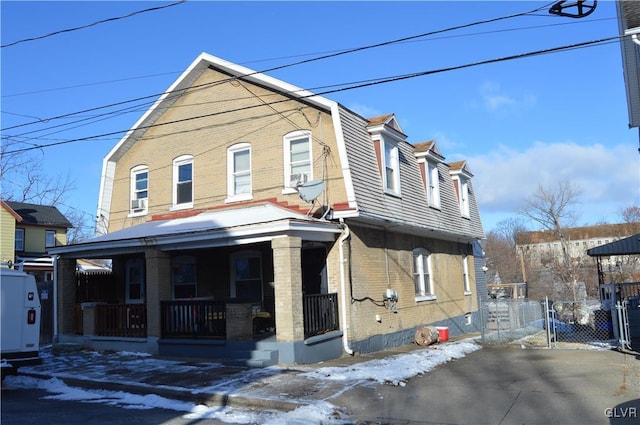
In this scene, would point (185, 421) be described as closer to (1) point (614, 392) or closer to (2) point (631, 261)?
(1) point (614, 392)

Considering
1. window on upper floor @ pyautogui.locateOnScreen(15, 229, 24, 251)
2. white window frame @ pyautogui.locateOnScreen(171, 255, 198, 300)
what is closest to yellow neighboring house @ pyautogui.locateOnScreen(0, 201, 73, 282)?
window on upper floor @ pyautogui.locateOnScreen(15, 229, 24, 251)

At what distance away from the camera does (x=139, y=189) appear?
1761 centimetres

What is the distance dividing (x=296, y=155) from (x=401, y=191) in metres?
3.60

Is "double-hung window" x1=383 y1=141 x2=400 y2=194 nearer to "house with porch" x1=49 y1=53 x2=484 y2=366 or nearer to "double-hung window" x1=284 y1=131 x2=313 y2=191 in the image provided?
"house with porch" x1=49 y1=53 x2=484 y2=366

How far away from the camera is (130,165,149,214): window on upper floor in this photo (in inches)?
679

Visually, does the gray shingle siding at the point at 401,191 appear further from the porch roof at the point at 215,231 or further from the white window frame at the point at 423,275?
the porch roof at the point at 215,231

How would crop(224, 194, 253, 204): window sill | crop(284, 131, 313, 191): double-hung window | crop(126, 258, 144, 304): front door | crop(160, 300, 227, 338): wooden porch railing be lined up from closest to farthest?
1. crop(160, 300, 227, 338): wooden porch railing
2. crop(284, 131, 313, 191): double-hung window
3. crop(224, 194, 253, 204): window sill
4. crop(126, 258, 144, 304): front door

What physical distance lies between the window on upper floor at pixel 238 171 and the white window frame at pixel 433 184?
661cm

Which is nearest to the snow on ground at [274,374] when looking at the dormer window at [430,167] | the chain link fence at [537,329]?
the chain link fence at [537,329]

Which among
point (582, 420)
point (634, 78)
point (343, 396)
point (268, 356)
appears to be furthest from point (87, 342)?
point (634, 78)

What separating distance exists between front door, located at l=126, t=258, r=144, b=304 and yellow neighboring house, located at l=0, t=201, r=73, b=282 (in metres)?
17.9

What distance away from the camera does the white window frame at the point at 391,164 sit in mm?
15609

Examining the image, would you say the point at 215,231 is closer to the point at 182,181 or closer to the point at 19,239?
the point at 182,181

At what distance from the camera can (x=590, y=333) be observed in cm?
1802
